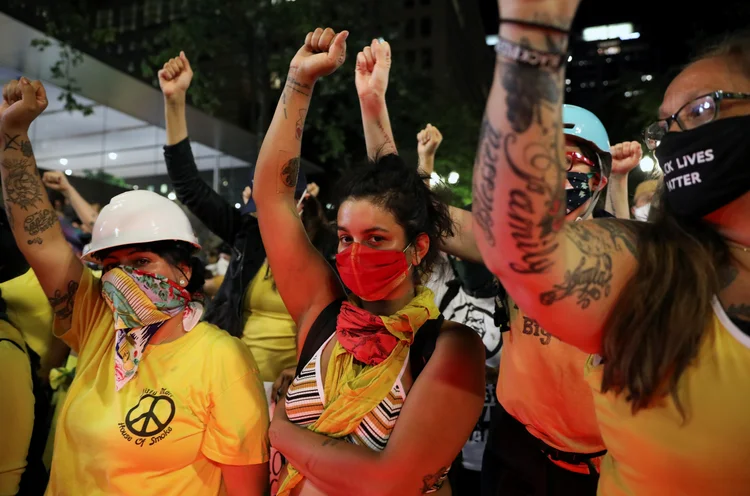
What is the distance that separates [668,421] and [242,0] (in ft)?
56.9

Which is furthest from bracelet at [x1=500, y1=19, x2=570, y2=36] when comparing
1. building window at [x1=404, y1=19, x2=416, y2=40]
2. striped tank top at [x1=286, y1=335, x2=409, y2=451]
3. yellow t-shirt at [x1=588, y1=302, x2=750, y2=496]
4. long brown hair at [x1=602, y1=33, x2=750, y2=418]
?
building window at [x1=404, y1=19, x2=416, y2=40]

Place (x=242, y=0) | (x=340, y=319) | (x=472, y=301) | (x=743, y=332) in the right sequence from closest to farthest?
(x=743, y=332), (x=340, y=319), (x=472, y=301), (x=242, y=0)

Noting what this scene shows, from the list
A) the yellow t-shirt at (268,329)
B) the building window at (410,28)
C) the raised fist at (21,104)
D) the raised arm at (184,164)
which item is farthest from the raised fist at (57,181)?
the building window at (410,28)

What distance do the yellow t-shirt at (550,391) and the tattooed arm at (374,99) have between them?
3.52 ft

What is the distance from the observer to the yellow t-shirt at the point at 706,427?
4.22 feet

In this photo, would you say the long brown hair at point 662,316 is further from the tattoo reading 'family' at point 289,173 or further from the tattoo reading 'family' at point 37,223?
the tattoo reading 'family' at point 37,223

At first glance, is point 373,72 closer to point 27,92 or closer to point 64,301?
point 27,92

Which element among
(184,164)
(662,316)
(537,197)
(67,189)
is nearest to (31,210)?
(184,164)

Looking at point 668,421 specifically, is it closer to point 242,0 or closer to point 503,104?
point 503,104

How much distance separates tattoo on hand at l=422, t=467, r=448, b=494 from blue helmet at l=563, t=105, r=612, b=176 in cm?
179

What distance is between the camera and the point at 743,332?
131 cm

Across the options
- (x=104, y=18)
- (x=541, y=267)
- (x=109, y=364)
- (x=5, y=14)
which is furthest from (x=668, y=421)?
(x=104, y=18)

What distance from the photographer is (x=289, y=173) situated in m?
2.41

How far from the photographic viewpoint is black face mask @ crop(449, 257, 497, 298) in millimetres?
3859
